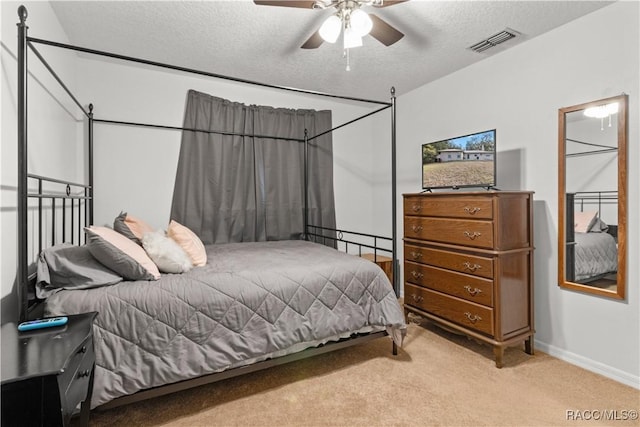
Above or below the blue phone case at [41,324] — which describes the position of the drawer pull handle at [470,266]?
above

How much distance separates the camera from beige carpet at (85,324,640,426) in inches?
65.5

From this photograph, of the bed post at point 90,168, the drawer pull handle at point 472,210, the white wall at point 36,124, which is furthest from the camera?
the bed post at point 90,168

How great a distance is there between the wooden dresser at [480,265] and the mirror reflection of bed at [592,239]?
10.1 inches

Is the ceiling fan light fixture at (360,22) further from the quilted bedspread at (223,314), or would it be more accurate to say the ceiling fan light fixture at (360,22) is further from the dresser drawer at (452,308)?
the dresser drawer at (452,308)

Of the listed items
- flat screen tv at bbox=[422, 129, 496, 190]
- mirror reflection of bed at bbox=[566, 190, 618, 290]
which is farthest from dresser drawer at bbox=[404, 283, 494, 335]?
flat screen tv at bbox=[422, 129, 496, 190]

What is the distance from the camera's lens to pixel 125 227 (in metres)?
2.14

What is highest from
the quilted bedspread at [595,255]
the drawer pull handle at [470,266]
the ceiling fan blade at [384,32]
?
the ceiling fan blade at [384,32]

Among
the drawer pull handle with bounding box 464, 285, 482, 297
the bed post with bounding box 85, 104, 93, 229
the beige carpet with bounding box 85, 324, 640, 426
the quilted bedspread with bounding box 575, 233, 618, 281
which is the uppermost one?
the bed post with bounding box 85, 104, 93, 229

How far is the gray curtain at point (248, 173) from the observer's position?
3.23 m

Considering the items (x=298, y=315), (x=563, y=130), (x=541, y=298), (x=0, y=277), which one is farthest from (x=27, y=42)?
(x=541, y=298)

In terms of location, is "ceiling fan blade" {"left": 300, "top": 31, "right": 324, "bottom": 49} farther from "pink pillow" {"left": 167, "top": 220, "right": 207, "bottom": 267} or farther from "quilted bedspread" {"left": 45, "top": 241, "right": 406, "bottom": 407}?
"pink pillow" {"left": 167, "top": 220, "right": 207, "bottom": 267}

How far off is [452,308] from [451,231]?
1.97 feet

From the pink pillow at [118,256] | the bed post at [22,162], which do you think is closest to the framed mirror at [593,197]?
the pink pillow at [118,256]

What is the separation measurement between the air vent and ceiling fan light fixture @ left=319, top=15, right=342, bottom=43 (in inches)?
53.9
